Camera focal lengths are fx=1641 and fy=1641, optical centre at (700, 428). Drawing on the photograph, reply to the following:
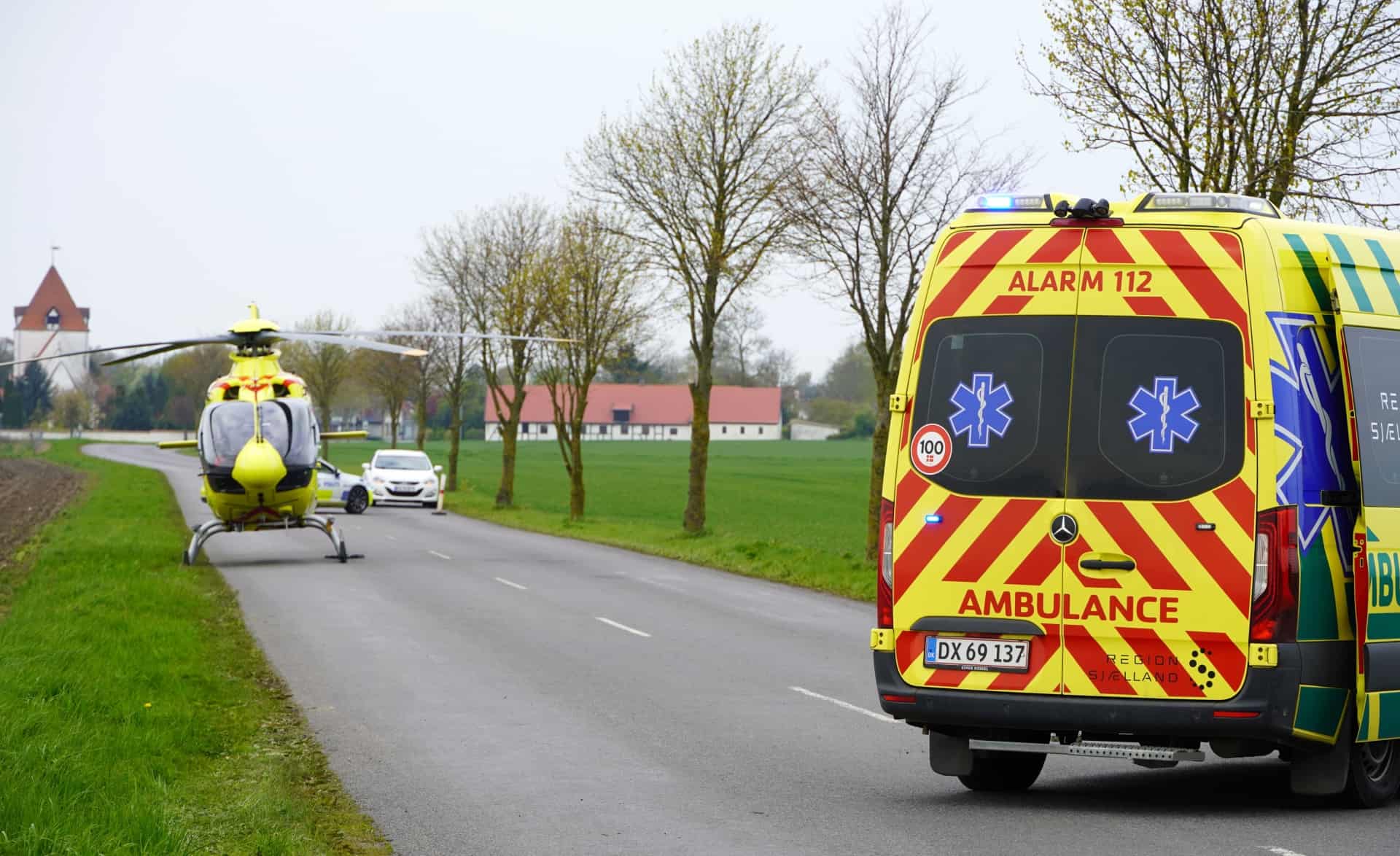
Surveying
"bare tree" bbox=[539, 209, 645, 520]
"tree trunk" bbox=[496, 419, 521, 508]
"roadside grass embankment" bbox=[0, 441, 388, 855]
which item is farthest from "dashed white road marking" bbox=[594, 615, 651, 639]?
"tree trunk" bbox=[496, 419, 521, 508]

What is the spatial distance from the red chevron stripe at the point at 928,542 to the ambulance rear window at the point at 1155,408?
522mm

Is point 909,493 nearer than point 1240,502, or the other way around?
point 1240,502

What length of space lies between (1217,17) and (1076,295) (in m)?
10.4

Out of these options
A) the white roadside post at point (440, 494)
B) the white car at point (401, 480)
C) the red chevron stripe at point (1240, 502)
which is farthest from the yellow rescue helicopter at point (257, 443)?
the white car at point (401, 480)

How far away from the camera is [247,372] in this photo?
2555cm

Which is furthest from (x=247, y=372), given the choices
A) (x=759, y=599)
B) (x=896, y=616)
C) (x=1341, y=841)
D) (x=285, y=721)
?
(x=1341, y=841)

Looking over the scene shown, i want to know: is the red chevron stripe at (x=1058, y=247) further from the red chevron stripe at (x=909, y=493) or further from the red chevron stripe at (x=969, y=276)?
the red chevron stripe at (x=909, y=493)

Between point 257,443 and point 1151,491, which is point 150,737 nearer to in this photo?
point 1151,491

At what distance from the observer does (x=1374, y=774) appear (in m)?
7.83

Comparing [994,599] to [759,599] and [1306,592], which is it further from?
[759,599]

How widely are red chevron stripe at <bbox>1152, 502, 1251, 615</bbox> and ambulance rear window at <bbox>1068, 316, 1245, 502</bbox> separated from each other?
82 millimetres

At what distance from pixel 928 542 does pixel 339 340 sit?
16317 mm

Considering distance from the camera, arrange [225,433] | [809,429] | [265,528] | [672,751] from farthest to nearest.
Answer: [809,429] < [265,528] < [225,433] < [672,751]

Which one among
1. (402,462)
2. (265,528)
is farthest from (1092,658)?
(402,462)
